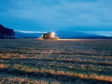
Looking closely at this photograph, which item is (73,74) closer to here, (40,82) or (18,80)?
(40,82)

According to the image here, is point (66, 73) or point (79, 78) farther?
point (66, 73)

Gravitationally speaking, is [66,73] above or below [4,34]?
below

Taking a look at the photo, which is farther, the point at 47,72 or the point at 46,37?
the point at 46,37

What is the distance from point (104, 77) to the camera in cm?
816

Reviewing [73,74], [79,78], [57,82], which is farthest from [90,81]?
[57,82]

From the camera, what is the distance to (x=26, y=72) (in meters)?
9.25

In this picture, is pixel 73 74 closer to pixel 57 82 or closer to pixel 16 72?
pixel 57 82

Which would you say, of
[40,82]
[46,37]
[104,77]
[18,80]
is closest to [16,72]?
[18,80]

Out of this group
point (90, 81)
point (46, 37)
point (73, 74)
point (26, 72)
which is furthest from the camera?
point (46, 37)

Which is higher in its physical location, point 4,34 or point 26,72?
point 4,34

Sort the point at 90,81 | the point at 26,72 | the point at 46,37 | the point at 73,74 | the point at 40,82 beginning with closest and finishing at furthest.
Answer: the point at 40,82 < the point at 90,81 < the point at 73,74 < the point at 26,72 < the point at 46,37

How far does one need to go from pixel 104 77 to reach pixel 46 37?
6135 centimetres

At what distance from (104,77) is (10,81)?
484 cm

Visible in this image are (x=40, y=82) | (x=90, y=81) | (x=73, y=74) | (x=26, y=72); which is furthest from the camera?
(x=26, y=72)
